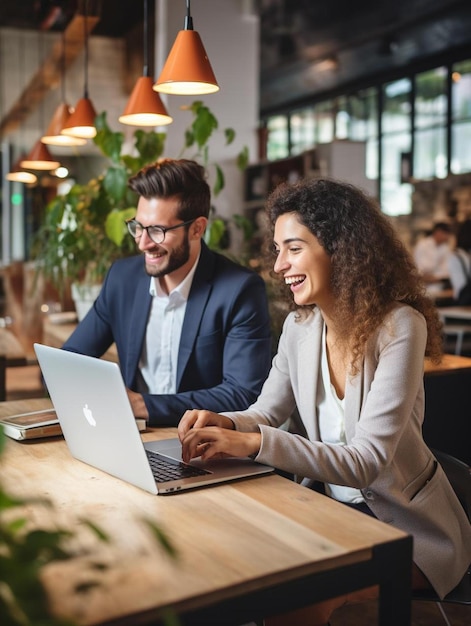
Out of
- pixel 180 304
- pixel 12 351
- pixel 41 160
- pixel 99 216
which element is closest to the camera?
pixel 180 304

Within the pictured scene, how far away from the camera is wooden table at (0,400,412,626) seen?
1.04m

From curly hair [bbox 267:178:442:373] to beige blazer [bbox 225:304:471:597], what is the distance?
0.15 ft

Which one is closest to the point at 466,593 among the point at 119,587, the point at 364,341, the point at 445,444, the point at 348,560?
the point at 364,341

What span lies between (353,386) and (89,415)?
2.11 feet

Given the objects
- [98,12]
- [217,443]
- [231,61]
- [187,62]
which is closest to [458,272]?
[231,61]

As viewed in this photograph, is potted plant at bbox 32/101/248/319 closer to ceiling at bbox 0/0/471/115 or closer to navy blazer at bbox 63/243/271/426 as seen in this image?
navy blazer at bbox 63/243/271/426

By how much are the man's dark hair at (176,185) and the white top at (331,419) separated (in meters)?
0.83

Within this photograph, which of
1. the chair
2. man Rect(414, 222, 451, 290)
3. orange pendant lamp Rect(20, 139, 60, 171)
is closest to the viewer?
the chair

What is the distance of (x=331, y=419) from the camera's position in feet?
6.52

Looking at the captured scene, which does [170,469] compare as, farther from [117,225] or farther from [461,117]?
[461,117]

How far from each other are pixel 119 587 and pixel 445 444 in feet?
7.90

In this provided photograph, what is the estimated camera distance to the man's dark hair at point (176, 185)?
2.63m

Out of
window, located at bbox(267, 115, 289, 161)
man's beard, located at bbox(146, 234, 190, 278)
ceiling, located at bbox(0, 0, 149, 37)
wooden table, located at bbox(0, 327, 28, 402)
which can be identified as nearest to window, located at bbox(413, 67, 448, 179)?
window, located at bbox(267, 115, 289, 161)

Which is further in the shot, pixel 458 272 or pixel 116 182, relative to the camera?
pixel 458 272
